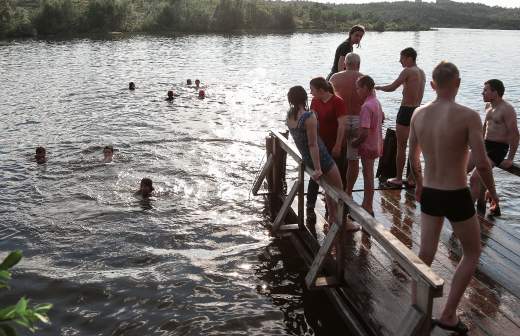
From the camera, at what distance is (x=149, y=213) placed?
407 inches

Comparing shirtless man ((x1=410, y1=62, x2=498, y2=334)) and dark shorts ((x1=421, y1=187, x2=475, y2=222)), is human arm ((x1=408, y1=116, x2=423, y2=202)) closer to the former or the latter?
shirtless man ((x1=410, y1=62, x2=498, y2=334))

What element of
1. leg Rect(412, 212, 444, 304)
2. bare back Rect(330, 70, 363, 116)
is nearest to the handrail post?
bare back Rect(330, 70, 363, 116)

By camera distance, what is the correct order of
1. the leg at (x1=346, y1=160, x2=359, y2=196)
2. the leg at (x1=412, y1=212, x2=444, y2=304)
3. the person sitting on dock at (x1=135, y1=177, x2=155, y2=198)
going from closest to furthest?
the leg at (x1=412, y1=212, x2=444, y2=304) < the leg at (x1=346, y1=160, x2=359, y2=196) < the person sitting on dock at (x1=135, y1=177, x2=155, y2=198)

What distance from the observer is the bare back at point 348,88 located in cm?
690

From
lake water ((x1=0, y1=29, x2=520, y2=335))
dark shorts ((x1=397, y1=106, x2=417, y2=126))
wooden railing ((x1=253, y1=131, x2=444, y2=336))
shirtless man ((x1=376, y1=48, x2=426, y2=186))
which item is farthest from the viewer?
dark shorts ((x1=397, y1=106, x2=417, y2=126))

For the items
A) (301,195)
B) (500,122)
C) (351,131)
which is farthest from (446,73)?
(500,122)

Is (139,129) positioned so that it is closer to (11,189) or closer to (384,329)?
(11,189)

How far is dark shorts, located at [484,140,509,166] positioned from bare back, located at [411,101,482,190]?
12.3ft

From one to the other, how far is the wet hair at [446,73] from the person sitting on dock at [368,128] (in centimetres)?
220

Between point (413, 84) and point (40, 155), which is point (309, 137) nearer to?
point (413, 84)

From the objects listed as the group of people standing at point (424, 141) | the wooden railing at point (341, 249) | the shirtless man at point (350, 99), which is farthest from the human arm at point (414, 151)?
the shirtless man at point (350, 99)

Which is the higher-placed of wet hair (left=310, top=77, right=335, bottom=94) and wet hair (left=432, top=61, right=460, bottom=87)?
wet hair (left=432, top=61, right=460, bottom=87)

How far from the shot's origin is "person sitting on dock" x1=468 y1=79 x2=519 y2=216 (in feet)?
23.5

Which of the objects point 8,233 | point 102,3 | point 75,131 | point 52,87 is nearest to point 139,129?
point 75,131
